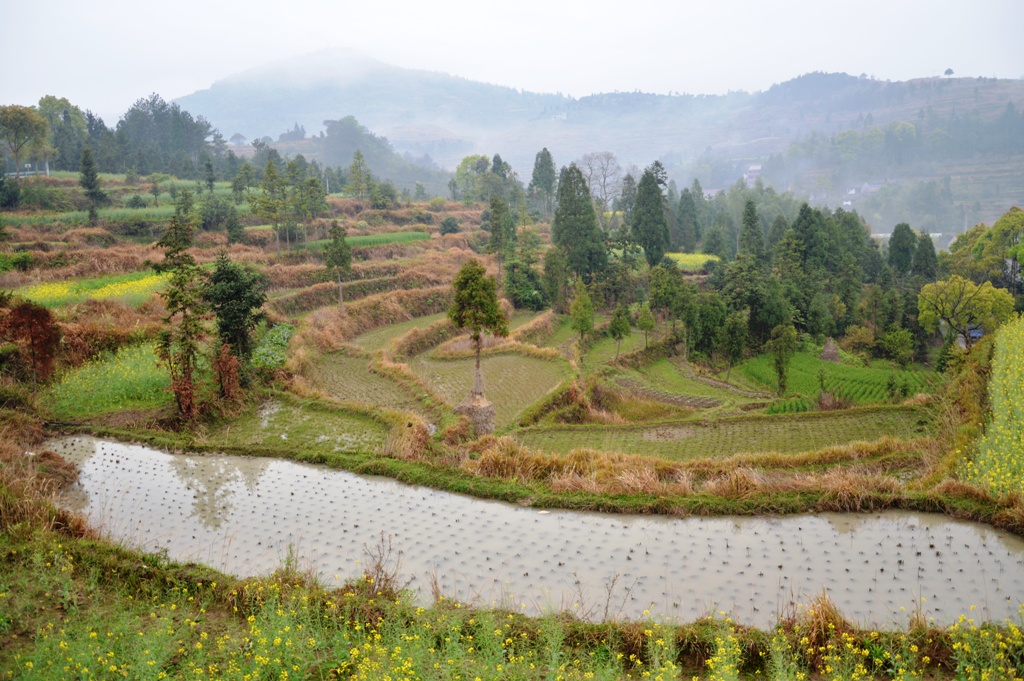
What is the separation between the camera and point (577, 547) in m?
7.65

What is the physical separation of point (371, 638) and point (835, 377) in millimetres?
21693

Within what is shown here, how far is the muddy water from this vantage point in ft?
21.2

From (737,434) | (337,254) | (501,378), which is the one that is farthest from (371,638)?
(337,254)

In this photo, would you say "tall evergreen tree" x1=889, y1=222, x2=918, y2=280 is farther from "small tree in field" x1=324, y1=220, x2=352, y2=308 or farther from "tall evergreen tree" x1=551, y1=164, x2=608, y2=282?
"small tree in field" x1=324, y1=220, x2=352, y2=308

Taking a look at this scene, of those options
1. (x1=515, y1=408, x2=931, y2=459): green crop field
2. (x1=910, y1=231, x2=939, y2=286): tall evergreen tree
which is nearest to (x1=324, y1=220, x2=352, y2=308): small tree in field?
(x1=515, y1=408, x2=931, y2=459): green crop field

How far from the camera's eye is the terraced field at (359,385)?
15102mm

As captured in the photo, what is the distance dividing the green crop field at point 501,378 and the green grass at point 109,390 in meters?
5.99

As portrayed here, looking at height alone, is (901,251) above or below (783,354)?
above

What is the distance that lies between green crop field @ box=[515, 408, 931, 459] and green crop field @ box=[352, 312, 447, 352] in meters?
9.00

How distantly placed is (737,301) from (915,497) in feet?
66.6

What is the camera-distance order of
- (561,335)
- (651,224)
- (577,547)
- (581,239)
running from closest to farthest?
1. (577,547)
2. (561,335)
3. (581,239)
4. (651,224)

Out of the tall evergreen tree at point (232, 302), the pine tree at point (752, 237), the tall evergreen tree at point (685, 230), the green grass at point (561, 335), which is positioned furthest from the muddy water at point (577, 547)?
the tall evergreen tree at point (685, 230)

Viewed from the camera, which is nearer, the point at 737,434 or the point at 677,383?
the point at 737,434

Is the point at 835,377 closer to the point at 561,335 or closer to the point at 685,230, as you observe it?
the point at 561,335
